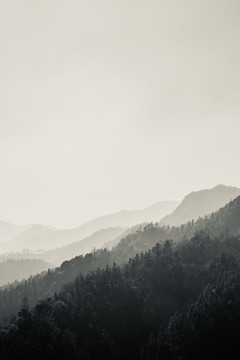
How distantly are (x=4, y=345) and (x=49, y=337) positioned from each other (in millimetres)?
25606

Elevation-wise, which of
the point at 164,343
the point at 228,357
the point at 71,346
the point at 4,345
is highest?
the point at 4,345

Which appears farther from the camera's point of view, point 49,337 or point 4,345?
point 49,337

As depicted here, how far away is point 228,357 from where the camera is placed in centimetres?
19862

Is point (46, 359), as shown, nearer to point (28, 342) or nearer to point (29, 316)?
point (28, 342)

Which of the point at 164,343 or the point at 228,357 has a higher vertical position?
the point at 164,343

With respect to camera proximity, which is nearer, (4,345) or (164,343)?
(4,345)

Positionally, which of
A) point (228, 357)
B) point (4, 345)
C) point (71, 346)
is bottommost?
point (228, 357)

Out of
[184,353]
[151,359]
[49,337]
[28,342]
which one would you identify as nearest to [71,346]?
[49,337]

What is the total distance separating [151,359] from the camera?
198 meters

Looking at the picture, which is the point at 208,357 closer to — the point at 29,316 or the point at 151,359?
the point at 151,359

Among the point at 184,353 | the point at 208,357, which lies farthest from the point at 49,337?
the point at 208,357

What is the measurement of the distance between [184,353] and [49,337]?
75.4 m

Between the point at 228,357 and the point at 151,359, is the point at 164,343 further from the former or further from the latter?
the point at 228,357

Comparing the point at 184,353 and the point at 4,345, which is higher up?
the point at 4,345
